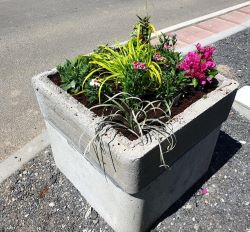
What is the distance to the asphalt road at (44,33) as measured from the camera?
3701mm

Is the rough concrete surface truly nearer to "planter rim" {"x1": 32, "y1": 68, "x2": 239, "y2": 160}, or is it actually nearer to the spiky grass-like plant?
the spiky grass-like plant

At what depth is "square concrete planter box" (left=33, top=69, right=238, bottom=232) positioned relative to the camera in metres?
1.82

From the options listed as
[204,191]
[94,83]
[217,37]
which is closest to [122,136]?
[94,83]

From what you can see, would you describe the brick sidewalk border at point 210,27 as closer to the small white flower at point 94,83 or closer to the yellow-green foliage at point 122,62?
the yellow-green foliage at point 122,62

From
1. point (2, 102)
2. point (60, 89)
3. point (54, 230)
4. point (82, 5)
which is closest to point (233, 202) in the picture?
point (54, 230)

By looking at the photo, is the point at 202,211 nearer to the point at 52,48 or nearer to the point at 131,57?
the point at 131,57

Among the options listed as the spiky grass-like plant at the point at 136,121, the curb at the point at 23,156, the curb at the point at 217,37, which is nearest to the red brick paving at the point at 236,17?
the curb at the point at 217,37

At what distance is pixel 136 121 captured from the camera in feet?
6.10

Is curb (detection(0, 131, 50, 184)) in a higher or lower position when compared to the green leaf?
lower

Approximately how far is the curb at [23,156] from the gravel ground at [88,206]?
0.05 meters

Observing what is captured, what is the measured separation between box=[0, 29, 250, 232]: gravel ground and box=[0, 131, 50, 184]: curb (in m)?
0.05

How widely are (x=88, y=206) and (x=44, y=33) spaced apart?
405 cm

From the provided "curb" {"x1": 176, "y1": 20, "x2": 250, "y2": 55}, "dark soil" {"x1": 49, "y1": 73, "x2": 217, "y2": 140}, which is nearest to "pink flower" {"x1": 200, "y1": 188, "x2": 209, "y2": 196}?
"dark soil" {"x1": 49, "y1": 73, "x2": 217, "y2": 140}

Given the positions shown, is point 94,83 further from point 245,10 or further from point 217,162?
point 245,10
